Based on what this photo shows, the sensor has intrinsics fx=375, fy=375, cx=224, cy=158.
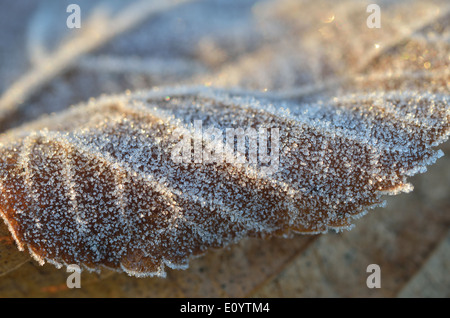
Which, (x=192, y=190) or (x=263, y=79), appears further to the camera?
(x=263, y=79)

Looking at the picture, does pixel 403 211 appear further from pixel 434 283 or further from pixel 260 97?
pixel 260 97

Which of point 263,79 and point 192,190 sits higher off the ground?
point 263,79

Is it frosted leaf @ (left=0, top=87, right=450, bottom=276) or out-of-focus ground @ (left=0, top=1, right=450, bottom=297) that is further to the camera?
out-of-focus ground @ (left=0, top=1, right=450, bottom=297)

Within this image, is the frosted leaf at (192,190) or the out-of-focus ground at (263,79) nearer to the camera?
the frosted leaf at (192,190)
